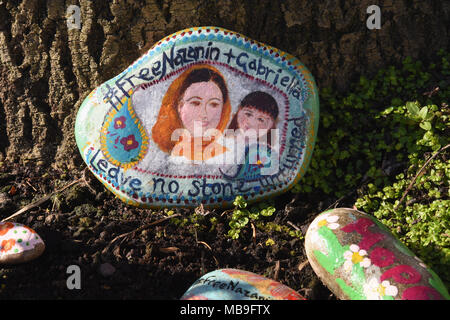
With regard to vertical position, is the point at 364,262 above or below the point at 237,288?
above

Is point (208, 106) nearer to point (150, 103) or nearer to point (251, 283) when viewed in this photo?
point (150, 103)

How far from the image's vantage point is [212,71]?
3516 mm

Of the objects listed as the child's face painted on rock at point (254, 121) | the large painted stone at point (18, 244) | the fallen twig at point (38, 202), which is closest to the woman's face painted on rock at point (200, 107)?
the child's face painted on rock at point (254, 121)

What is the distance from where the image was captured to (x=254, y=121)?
3523 mm

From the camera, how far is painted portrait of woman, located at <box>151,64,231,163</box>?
137 inches

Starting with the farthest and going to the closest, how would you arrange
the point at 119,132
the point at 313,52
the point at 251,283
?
the point at 313,52 → the point at 119,132 → the point at 251,283

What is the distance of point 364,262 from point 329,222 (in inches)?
12.0

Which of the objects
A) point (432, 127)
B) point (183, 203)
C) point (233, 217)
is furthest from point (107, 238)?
point (432, 127)

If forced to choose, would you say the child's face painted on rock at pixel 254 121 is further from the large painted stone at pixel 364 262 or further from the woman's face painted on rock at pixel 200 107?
the large painted stone at pixel 364 262

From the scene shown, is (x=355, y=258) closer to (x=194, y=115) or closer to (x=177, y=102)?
(x=194, y=115)

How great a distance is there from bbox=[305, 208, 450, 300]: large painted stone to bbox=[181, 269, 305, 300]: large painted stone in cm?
25

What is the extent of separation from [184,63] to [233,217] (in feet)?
3.46

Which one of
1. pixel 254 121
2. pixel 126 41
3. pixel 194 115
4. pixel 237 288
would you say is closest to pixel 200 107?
pixel 194 115

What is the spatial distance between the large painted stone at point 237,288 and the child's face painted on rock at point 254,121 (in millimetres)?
1073
